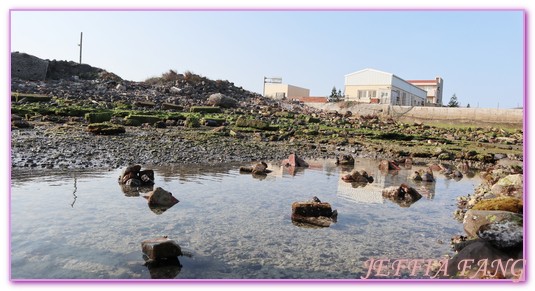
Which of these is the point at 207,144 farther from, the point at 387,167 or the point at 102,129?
the point at 387,167

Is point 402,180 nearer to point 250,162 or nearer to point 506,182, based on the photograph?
point 506,182

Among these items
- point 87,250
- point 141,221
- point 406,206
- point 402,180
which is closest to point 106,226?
point 141,221

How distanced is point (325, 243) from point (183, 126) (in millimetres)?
19775

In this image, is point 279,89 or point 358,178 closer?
point 358,178

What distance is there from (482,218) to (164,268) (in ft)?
15.0

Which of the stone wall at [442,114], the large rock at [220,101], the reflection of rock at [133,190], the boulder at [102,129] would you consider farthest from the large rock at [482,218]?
the stone wall at [442,114]

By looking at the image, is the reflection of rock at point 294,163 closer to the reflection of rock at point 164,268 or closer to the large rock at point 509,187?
the large rock at point 509,187

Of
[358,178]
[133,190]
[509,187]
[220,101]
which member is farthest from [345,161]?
[220,101]

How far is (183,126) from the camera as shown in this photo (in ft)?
81.6

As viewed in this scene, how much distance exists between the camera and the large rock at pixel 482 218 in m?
5.37

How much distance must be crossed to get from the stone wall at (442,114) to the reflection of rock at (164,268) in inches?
1888

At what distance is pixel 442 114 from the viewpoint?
50.9 meters

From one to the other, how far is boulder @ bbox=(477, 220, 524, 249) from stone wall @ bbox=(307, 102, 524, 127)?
149ft

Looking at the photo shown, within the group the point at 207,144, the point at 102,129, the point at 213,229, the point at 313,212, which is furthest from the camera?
the point at 102,129
